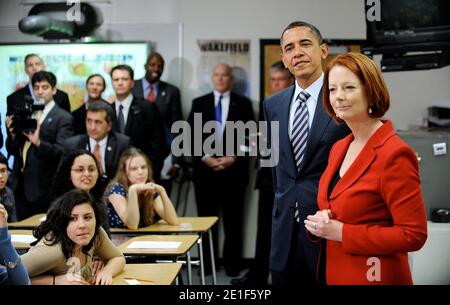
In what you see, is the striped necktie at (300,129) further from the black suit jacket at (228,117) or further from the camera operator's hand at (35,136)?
the camera operator's hand at (35,136)

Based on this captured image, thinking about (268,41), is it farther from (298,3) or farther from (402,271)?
(402,271)

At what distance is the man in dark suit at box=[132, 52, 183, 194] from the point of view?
9.14 feet

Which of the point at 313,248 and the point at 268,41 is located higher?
the point at 268,41

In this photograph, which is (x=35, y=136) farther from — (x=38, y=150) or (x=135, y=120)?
(x=135, y=120)

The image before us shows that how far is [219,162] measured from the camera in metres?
2.73

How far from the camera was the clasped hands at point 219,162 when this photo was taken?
8.90 feet

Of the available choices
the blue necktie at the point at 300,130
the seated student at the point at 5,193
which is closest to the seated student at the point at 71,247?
the seated student at the point at 5,193

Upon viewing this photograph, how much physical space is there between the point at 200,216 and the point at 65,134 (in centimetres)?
106

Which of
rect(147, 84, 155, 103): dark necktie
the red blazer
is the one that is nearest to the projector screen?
rect(147, 84, 155, 103): dark necktie

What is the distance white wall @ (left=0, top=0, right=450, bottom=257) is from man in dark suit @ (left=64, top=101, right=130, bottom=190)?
0.40 meters

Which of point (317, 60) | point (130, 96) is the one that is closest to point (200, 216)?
point (130, 96)

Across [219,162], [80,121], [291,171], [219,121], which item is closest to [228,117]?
[219,121]

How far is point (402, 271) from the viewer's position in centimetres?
164

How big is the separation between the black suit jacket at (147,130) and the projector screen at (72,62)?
16 centimetres
